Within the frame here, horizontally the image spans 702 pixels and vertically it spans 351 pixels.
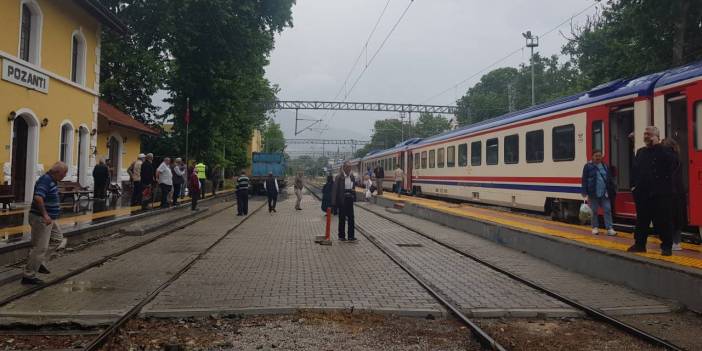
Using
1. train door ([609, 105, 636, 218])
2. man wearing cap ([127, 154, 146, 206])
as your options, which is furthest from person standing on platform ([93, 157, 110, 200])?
train door ([609, 105, 636, 218])

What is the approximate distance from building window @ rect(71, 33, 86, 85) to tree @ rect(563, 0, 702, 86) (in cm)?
2011

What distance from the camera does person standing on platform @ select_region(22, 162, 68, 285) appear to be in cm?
705

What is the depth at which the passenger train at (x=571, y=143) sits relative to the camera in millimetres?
9148

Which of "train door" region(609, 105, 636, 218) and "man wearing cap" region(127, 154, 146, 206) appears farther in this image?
"man wearing cap" region(127, 154, 146, 206)

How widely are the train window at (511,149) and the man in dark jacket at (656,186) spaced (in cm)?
849

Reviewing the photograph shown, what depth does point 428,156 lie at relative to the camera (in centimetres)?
2566

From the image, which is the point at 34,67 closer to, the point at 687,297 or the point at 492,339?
the point at 492,339

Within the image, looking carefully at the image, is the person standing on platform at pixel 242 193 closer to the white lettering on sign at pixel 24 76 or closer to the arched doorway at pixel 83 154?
the arched doorway at pixel 83 154

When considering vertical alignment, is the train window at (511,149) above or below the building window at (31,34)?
below

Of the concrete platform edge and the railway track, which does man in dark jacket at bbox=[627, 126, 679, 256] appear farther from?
the railway track

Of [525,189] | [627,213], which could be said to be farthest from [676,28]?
[627,213]

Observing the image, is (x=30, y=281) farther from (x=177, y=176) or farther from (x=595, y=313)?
(x=177, y=176)

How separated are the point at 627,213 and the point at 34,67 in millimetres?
16472

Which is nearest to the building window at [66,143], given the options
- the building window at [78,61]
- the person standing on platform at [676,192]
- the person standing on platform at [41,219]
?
the building window at [78,61]
